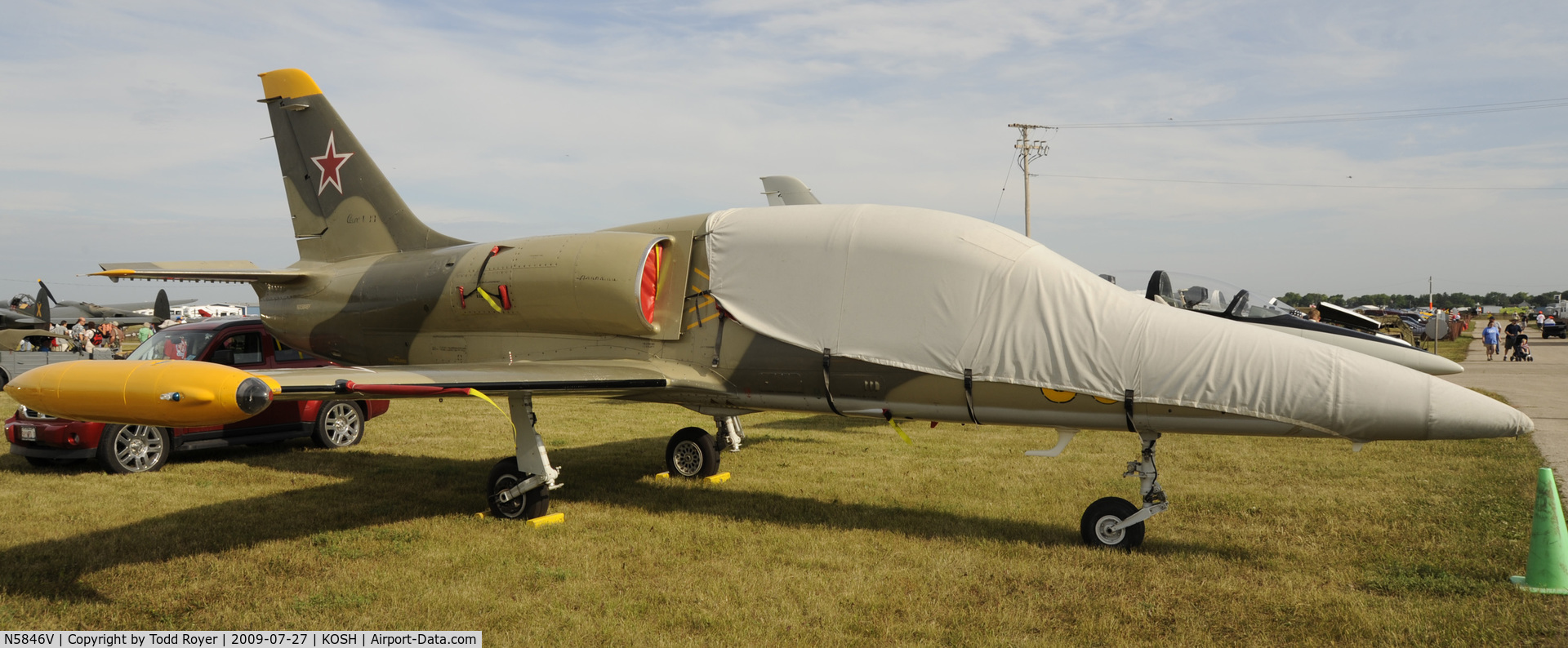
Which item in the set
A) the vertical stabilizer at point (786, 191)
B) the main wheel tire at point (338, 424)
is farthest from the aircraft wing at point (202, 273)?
the vertical stabilizer at point (786, 191)

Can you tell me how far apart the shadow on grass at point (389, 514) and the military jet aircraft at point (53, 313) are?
1411 inches

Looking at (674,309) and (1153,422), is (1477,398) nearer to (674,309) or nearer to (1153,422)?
(1153,422)

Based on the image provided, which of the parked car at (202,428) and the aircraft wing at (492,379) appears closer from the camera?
the aircraft wing at (492,379)

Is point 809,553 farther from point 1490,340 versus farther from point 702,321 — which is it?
point 1490,340

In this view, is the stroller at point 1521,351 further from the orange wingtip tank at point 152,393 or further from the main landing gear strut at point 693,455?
the orange wingtip tank at point 152,393

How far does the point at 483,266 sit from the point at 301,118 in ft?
15.9

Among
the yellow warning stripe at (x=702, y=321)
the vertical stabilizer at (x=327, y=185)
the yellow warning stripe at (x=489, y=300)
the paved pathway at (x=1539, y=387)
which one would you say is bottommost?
the paved pathway at (x=1539, y=387)

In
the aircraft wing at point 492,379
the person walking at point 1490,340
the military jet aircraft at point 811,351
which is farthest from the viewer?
the person walking at point 1490,340

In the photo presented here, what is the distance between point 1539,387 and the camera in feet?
74.2

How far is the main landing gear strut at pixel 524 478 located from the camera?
8773 millimetres

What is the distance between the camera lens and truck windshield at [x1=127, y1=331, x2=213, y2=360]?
40.2ft

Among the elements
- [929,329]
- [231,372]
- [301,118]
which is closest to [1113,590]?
[929,329]

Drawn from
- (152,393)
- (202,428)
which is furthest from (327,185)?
(152,393)

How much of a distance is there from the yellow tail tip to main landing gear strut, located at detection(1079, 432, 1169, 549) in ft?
38.6
